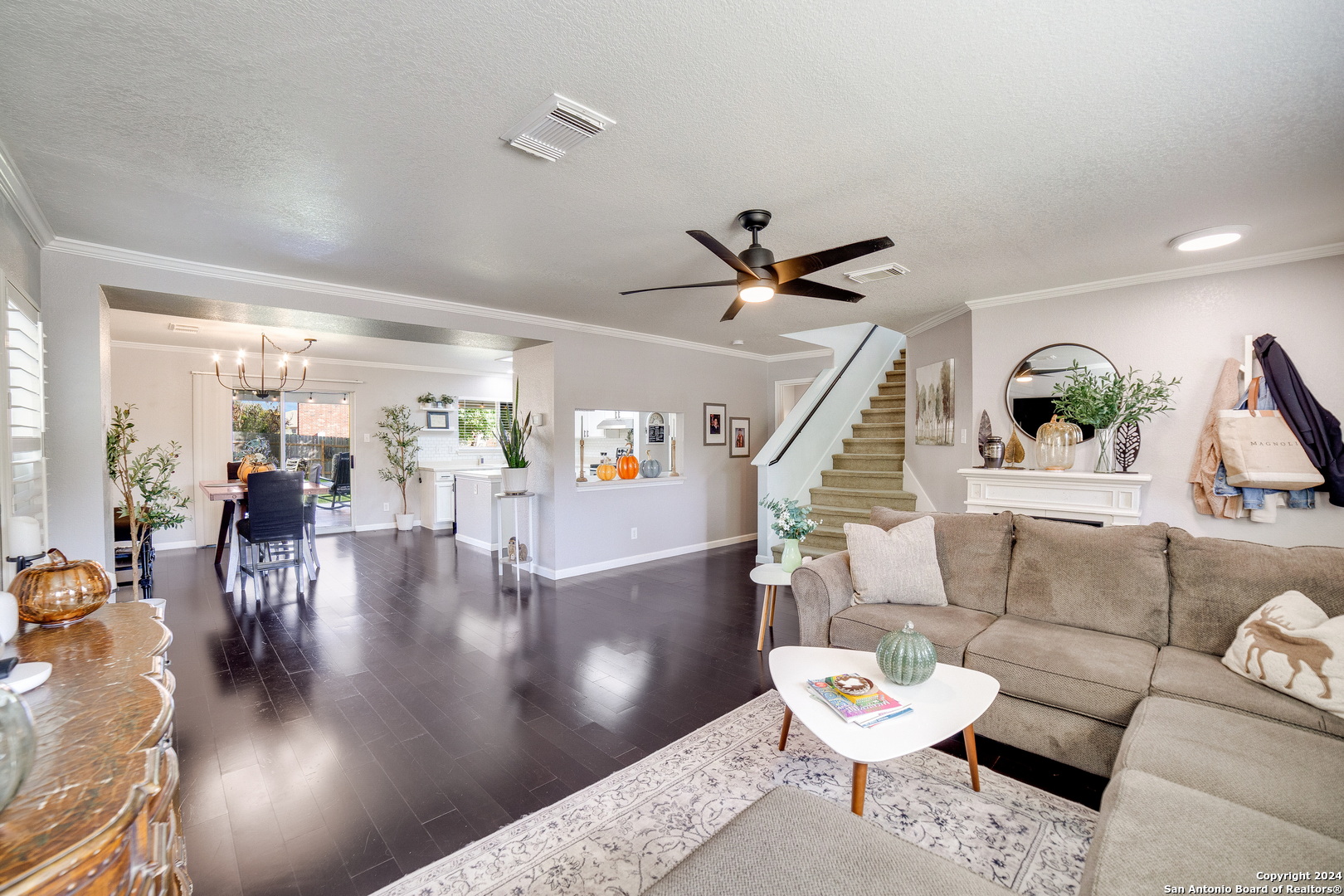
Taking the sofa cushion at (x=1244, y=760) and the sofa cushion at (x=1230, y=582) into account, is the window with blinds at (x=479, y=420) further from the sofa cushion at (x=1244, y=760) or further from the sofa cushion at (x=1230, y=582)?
Result: the sofa cushion at (x=1244, y=760)

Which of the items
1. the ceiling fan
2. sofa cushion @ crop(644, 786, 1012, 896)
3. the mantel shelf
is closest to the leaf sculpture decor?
the ceiling fan

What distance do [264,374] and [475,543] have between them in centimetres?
357

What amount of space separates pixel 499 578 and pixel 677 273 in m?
3.32

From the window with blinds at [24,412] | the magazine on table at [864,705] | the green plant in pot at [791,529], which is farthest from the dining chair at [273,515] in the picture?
the magazine on table at [864,705]

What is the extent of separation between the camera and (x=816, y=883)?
108 cm

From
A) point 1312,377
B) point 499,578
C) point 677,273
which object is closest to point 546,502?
point 499,578

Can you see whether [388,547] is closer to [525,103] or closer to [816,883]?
[525,103]

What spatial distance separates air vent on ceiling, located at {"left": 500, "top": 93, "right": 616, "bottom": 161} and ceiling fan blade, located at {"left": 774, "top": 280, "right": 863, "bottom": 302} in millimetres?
1251

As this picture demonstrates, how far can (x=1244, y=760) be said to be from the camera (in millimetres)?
1542

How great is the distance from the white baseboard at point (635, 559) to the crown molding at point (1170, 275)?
372cm

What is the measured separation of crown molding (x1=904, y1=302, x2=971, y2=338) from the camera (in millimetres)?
4634

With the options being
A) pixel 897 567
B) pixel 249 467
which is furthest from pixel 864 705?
pixel 249 467

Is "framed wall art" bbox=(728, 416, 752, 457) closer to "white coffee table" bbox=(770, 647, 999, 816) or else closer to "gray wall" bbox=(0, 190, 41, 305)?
"white coffee table" bbox=(770, 647, 999, 816)

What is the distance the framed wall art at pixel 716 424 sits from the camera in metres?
6.60
